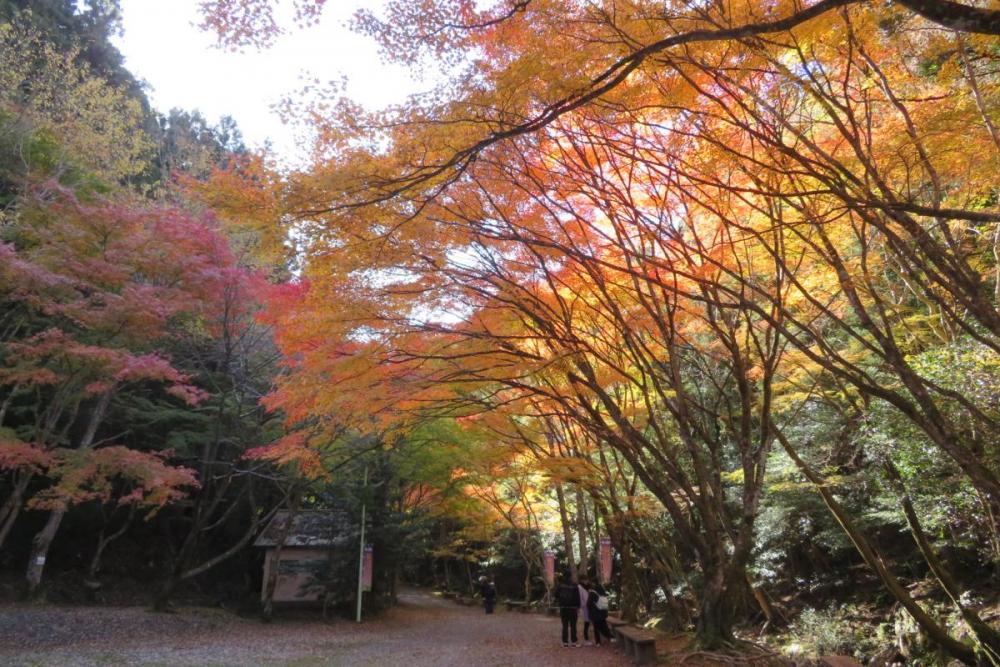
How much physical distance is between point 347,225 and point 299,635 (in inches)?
457

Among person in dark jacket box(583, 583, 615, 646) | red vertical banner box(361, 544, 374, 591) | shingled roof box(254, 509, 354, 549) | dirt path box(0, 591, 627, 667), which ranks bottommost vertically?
dirt path box(0, 591, 627, 667)

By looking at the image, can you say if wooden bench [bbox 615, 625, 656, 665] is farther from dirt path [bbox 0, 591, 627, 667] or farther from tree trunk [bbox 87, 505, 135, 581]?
tree trunk [bbox 87, 505, 135, 581]

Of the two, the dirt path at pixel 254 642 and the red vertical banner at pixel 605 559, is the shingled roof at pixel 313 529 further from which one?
the red vertical banner at pixel 605 559

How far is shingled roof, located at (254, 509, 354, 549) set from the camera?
56.9 ft

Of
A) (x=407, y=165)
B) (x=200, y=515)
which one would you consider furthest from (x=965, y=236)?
(x=200, y=515)

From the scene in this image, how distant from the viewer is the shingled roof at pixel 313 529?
17344 mm

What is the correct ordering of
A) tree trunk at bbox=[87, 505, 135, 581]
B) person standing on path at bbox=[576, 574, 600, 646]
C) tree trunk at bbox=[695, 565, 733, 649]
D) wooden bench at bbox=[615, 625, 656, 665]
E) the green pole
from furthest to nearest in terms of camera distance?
tree trunk at bbox=[87, 505, 135, 581] → the green pole → person standing on path at bbox=[576, 574, 600, 646] → wooden bench at bbox=[615, 625, 656, 665] → tree trunk at bbox=[695, 565, 733, 649]

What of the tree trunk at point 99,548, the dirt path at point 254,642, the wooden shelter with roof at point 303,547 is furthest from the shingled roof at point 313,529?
the tree trunk at point 99,548

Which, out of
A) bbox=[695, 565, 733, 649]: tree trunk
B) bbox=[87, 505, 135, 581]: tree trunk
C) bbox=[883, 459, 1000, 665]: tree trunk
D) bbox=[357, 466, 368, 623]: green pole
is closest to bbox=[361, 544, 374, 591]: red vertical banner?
bbox=[357, 466, 368, 623]: green pole

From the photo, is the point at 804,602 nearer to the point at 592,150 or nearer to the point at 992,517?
the point at 992,517

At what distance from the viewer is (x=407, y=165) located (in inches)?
217

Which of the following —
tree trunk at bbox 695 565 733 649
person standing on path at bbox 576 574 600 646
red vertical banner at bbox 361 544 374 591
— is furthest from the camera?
red vertical banner at bbox 361 544 374 591

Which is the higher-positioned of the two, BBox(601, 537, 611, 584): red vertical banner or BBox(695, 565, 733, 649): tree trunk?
BBox(601, 537, 611, 584): red vertical banner

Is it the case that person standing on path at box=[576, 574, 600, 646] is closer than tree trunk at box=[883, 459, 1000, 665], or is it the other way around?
tree trunk at box=[883, 459, 1000, 665]
